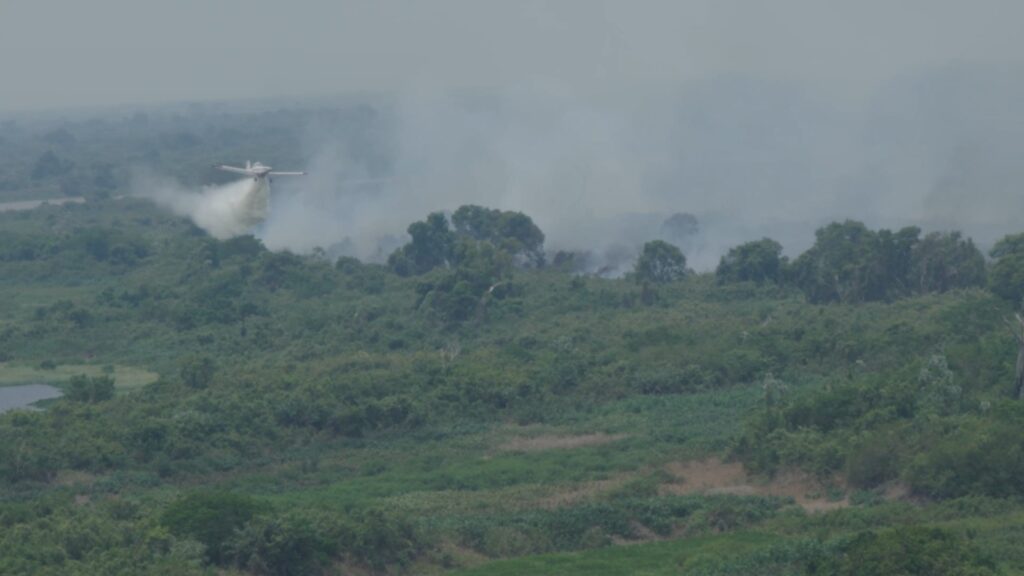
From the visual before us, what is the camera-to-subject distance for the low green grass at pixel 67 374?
154 feet

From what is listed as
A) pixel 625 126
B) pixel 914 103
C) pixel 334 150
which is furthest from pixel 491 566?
pixel 334 150

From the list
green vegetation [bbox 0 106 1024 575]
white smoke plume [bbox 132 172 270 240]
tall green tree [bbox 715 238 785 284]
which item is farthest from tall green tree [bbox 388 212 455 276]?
tall green tree [bbox 715 238 785 284]

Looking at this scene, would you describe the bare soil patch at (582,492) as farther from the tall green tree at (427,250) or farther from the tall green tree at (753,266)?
the tall green tree at (427,250)

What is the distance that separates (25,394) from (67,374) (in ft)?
9.58

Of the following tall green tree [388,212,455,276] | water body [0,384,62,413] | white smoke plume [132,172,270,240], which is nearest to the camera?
water body [0,384,62,413]

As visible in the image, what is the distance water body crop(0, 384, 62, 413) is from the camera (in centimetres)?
4394

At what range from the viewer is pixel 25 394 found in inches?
1794

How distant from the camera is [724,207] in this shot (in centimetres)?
7294

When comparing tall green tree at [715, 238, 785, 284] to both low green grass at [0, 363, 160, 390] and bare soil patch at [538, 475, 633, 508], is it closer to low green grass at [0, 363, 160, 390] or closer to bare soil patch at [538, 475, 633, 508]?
low green grass at [0, 363, 160, 390]

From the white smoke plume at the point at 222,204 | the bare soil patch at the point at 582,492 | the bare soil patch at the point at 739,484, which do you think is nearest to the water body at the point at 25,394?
the white smoke plume at the point at 222,204

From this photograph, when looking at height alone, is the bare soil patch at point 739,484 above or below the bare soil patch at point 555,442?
below

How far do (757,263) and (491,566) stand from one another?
96.6 ft

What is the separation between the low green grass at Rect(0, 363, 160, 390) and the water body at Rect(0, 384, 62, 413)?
524 millimetres

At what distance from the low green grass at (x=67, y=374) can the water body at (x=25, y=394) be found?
524 millimetres
